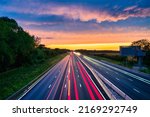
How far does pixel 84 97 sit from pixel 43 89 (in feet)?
25.9

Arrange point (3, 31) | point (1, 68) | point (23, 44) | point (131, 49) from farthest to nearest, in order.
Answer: point (131, 49) < point (23, 44) < point (1, 68) < point (3, 31)

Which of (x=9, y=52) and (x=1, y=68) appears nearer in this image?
(x=9, y=52)

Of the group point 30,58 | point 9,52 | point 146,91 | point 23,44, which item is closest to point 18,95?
point 146,91

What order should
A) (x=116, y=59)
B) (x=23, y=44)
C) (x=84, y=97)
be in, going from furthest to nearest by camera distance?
(x=116, y=59) → (x=23, y=44) → (x=84, y=97)

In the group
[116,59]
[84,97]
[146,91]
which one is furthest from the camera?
[116,59]

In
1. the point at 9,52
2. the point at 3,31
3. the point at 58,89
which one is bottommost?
the point at 58,89

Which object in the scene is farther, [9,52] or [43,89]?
[9,52]

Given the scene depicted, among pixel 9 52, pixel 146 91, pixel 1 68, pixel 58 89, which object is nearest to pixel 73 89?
pixel 58 89

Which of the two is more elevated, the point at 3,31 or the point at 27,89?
the point at 3,31

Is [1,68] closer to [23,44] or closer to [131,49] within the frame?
[23,44]

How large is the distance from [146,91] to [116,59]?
7816 cm

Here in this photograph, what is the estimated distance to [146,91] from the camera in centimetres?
3697

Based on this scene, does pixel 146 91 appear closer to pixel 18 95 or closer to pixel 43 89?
pixel 43 89

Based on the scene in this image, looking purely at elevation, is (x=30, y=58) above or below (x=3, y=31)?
below
